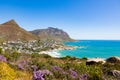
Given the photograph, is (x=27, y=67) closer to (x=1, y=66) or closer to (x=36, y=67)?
(x=36, y=67)

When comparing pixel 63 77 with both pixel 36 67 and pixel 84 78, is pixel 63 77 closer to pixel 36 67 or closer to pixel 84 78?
pixel 84 78

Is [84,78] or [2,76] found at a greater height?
[2,76]

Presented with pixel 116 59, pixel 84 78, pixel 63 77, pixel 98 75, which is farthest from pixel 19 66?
pixel 116 59

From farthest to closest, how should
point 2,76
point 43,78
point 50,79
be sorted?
point 50,79, point 43,78, point 2,76

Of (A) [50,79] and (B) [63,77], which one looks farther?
(B) [63,77]

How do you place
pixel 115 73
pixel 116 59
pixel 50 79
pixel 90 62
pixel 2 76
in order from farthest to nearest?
pixel 116 59 < pixel 90 62 < pixel 115 73 < pixel 50 79 < pixel 2 76

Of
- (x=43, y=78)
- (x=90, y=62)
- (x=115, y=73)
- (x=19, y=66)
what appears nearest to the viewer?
(x=43, y=78)

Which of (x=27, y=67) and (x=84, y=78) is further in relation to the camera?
(x=27, y=67)

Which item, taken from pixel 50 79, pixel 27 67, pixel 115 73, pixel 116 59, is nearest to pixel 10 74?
pixel 50 79

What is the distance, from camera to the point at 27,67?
37.6ft

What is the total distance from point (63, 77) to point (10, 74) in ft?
12.8

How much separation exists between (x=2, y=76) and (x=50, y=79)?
9.59 feet

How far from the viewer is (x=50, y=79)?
8.81 metres

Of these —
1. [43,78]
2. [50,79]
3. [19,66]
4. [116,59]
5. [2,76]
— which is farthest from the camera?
[116,59]
